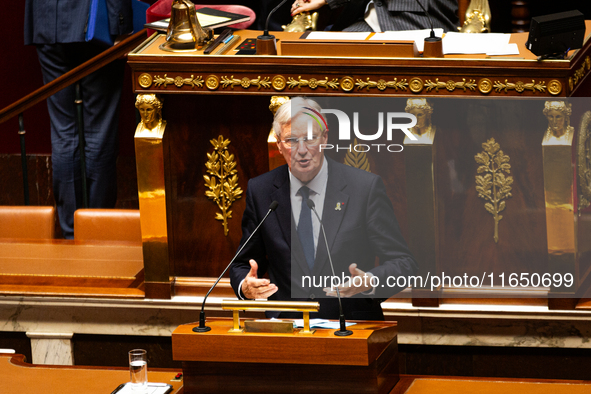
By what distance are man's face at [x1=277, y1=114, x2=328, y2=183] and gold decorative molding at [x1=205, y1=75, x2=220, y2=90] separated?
649mm

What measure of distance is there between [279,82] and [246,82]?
0.12 metres

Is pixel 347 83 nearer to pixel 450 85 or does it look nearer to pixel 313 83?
pixel 313 83

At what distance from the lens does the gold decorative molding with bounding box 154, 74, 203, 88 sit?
3027 millimetres

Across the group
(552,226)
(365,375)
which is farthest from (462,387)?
(552,226)

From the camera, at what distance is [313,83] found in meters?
2.96

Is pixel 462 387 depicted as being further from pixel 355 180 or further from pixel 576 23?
pixel 576 23

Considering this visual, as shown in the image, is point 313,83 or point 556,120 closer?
point 556,120

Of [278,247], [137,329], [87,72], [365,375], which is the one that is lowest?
[137,329]

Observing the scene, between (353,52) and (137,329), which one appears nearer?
(353,52)

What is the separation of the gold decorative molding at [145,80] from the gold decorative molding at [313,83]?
0.50 meters

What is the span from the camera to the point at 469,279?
3096 mm

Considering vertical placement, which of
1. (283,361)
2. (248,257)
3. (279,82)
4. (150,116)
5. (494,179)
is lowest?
(283,361)

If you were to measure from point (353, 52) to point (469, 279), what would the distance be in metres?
0.92

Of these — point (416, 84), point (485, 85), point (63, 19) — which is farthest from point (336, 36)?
point (63, 19)
